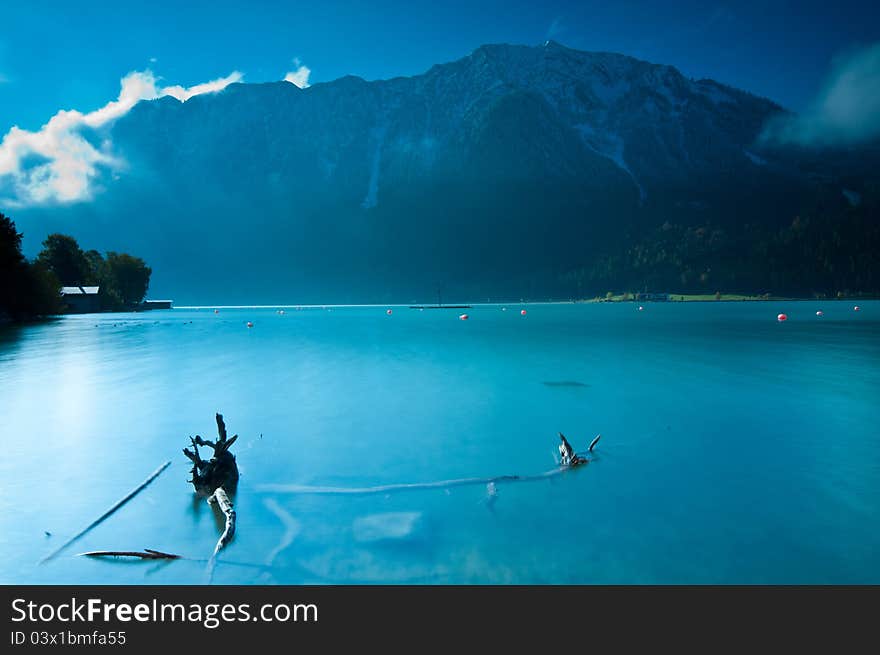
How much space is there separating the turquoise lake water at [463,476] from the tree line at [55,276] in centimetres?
6719

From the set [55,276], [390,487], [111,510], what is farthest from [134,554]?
[55,276]

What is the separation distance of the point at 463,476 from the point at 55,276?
4871 inches

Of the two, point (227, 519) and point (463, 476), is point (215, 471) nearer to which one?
point (227, 519)

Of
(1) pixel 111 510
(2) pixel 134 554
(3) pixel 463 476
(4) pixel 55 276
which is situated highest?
(4) pixel 55 276

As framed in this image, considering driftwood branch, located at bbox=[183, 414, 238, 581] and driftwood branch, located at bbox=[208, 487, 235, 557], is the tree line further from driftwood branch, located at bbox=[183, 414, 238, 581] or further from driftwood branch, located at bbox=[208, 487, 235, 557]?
driftwood branch, located at bbox=[208, 487, 235, 557]

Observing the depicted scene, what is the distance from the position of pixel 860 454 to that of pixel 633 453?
625 cm

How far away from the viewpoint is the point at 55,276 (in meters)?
108

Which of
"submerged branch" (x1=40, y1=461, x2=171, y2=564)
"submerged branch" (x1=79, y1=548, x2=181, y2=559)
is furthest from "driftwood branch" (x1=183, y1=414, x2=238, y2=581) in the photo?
"submerged branch" (x1=79, y1=548, x2=181, y2=559)

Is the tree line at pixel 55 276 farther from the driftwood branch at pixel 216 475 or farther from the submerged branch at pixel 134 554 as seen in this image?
the submerged branch at pixel 134 554

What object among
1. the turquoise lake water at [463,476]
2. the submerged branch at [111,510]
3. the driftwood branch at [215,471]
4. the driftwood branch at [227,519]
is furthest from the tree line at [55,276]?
the driftwood branch at [227,519]

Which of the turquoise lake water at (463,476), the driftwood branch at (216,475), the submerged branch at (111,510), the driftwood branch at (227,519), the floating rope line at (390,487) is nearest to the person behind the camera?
the turquoise lake water at (463,476)

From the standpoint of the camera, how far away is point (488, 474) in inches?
521

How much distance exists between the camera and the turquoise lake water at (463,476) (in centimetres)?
838
